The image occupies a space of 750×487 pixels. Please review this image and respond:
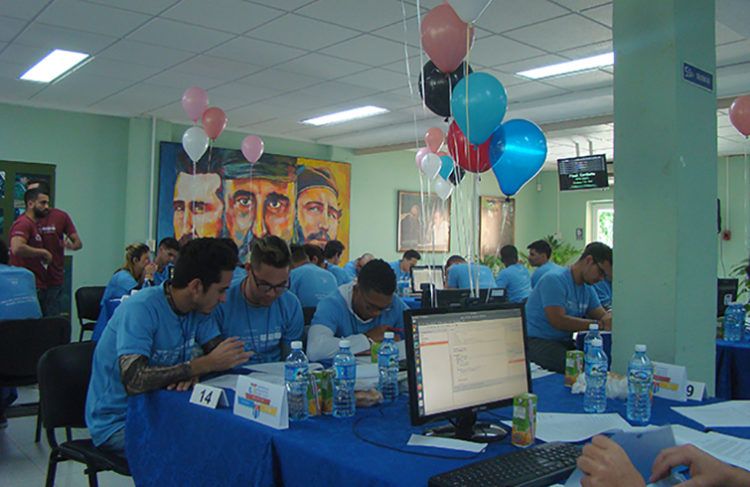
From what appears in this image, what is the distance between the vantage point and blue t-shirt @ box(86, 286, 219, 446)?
2125mm

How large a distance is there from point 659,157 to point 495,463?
1811 millimetres

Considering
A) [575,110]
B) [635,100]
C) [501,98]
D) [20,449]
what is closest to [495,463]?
[635,100]

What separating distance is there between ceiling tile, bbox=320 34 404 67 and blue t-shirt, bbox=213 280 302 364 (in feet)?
8.45

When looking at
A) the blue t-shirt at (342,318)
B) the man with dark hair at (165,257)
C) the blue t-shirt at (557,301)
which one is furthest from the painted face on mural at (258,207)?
the blue t-shirt at (342,318)

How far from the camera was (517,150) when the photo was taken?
362 cm

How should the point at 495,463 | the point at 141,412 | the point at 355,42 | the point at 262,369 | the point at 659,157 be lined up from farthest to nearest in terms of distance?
1. the point at 355,42
2. the point at 659,157
3. the point at 262,369
4. the point at 141,412
5. the point at 495,463

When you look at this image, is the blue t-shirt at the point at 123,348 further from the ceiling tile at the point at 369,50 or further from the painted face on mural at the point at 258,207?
the painted face on mural at the point at 258,207

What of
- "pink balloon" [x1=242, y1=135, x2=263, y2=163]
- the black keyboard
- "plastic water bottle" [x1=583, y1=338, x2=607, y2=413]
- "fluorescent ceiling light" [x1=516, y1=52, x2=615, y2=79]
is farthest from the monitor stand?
"pink balloon" [x1=242, y1=135, x2=263, y2=163]

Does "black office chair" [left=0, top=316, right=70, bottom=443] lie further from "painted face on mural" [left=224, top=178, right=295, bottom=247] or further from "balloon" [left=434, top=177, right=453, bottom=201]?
"balloon" [left=434, top=177, right=453, bottom=201]

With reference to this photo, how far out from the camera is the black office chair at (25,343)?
11.2 ft

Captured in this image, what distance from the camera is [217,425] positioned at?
1.81m

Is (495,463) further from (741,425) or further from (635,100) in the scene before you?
(635,100)

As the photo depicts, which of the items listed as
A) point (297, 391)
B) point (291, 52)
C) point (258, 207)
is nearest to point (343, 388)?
point (297, 391)

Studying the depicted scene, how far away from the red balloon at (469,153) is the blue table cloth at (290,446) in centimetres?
186
